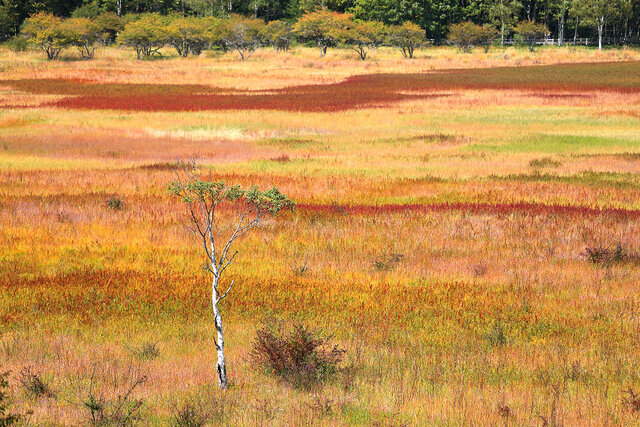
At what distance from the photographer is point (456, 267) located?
12.8 meters

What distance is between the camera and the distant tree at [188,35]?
97.5 meters

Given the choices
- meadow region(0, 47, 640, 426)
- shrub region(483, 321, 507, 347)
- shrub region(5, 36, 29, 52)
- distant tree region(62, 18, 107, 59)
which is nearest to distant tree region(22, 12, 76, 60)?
distant tree region(62, 18, 107, 59)

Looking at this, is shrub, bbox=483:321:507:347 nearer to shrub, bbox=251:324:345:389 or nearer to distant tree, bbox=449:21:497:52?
shrub, bbox=251:324:345:389

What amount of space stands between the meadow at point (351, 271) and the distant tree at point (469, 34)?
74.4 meters

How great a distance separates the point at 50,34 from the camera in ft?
275

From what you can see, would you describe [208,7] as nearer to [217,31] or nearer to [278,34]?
[278,34]

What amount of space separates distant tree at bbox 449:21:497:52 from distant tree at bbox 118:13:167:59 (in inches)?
1702

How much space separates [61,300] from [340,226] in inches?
282

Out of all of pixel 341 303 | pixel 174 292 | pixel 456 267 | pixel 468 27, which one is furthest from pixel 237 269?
pixel 468 27

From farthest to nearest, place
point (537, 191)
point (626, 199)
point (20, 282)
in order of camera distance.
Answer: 1. point (537, 191)
2. point (626, 199)
3. point (20, 282)

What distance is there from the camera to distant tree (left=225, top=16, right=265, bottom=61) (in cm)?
9931

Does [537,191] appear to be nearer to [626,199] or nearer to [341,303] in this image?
[626,199]

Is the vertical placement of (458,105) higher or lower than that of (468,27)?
lower

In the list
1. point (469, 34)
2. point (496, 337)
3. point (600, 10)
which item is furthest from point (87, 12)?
point (496, 337)
